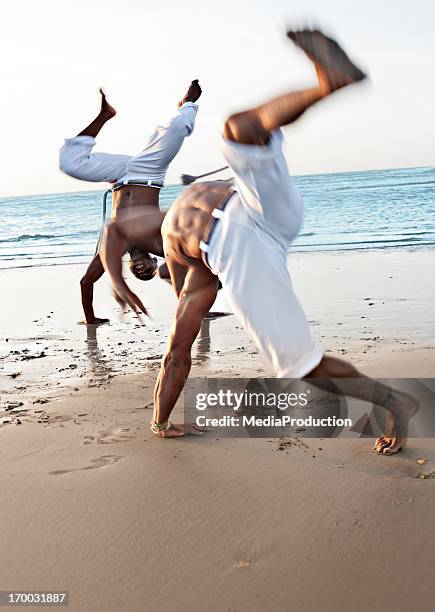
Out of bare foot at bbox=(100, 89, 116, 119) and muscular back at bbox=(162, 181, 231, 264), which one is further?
bare foot at bbox=(100, 89, 116, 119)

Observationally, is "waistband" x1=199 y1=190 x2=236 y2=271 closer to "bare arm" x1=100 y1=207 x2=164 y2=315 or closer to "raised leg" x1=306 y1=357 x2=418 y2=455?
"bare arm" x1=100 y1=207 x2=164 y2=315

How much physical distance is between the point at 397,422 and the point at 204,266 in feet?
3.60

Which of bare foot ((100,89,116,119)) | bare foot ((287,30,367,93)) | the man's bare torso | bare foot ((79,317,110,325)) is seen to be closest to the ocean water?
bare foot ((79,317,110,325))

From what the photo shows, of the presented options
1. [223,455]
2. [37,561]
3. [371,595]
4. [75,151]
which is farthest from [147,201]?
[371,595]

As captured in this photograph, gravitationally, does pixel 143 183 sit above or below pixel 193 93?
below


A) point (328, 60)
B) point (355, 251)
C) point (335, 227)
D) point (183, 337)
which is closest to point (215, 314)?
point (183, 337)

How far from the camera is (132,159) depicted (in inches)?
218

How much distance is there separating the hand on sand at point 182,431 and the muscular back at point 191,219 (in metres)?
0.83

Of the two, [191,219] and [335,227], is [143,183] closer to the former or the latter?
[191,219]

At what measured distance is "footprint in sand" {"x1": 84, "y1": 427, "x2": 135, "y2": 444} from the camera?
3.67 m

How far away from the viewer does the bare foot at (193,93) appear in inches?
213

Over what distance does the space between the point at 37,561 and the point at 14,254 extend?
13.9 meters

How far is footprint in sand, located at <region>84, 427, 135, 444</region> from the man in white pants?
216 cm

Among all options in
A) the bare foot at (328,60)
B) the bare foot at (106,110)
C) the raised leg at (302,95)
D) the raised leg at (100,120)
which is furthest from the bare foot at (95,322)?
the bare foot at (328,60)
